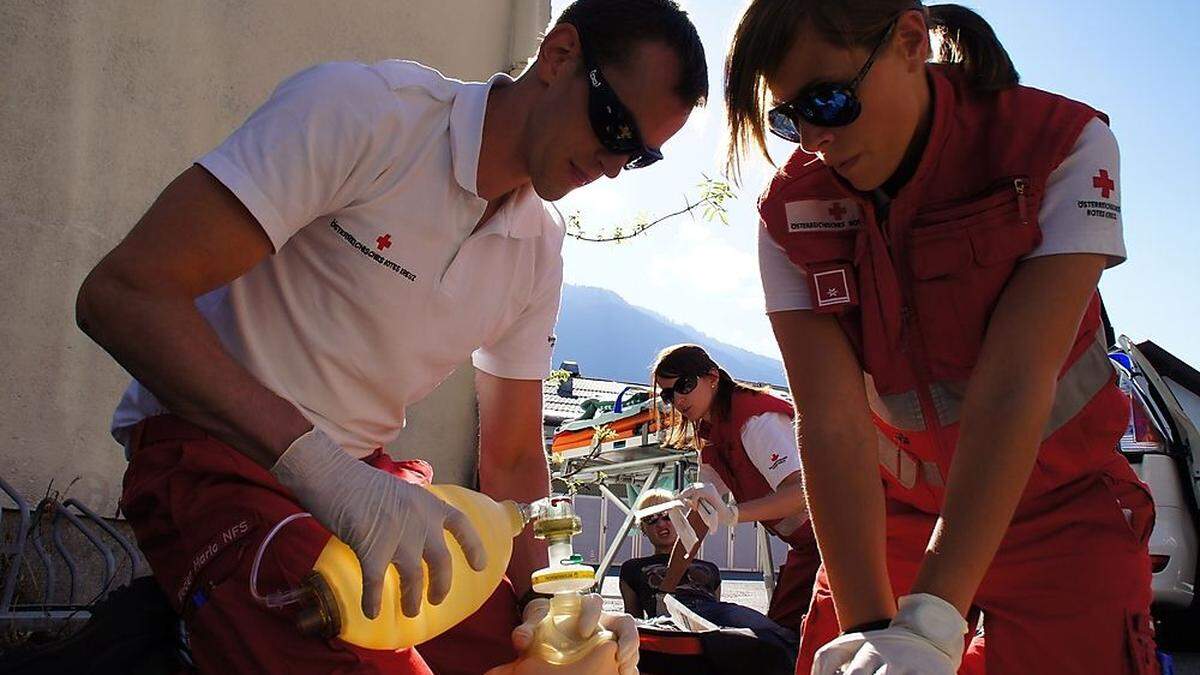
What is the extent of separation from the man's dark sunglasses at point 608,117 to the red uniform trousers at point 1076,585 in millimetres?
1171

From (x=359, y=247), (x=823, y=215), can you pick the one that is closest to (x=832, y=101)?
(x=823, y=215)

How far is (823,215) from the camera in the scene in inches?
87.5

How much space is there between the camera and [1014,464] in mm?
1814

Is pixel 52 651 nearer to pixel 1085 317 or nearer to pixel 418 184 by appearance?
pixel 418 184

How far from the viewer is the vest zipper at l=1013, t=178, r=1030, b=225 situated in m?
1.95

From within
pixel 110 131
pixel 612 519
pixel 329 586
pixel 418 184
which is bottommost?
pixel 612 519

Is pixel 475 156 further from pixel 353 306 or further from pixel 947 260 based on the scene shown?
pixel 947 260

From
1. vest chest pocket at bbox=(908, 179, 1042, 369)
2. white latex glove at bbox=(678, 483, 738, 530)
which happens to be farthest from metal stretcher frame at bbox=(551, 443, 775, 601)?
vest chest pocket at bbox=(908, 179, 1042, 369)

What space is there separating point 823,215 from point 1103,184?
1.77 feet

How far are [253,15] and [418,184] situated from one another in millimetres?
3132

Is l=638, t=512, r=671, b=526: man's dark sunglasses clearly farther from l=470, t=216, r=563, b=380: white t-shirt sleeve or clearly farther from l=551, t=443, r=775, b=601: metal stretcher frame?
l=470, t=216, r=563, b=380: white t-shirt sleeve

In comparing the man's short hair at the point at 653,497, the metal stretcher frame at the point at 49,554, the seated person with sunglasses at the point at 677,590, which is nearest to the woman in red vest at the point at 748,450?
the man's short hair at the point at 653,497

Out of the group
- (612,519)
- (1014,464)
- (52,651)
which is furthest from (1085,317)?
(612,519)

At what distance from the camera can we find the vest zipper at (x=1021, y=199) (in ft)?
6.40
